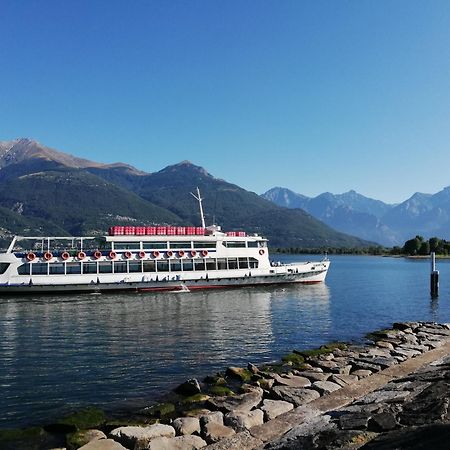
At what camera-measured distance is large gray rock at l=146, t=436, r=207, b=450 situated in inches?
423

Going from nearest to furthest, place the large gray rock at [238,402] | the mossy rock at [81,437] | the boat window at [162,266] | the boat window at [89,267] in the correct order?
1. the mossy rock at [81,437]
2. the large gray rock at [238,402]
3. the boat window at [89,267]
4. the boat window at [162,266]

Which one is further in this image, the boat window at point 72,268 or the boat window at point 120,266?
the boat window at point 120,266

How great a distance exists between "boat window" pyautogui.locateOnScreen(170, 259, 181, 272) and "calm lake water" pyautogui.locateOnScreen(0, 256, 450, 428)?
4.33 m

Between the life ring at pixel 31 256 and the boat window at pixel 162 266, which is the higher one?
the life ring at pixel 31 256

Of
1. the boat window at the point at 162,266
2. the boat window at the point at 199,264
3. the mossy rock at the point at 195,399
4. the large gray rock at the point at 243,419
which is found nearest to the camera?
the large gray rock at the point at 243,419

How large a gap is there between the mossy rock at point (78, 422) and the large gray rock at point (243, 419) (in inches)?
155

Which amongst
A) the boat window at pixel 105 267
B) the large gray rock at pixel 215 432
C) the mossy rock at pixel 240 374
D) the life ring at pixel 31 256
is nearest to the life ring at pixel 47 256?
the life ring at pixel 31 256

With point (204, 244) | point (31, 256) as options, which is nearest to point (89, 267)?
point (31, 256)

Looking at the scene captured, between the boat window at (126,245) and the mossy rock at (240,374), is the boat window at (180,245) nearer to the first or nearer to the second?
the boat window at (126,245)

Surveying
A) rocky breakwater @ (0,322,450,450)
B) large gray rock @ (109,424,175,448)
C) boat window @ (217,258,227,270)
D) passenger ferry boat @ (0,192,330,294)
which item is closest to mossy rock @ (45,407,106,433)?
rocky breakwater @ (0,322,450,450)

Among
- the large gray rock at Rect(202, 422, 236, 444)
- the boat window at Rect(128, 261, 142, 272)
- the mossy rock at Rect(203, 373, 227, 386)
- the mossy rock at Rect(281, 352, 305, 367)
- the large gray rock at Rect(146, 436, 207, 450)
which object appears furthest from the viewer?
the boat window at Rect(128, 261, 142, 272)

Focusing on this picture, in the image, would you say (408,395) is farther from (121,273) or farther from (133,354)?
(121,273)

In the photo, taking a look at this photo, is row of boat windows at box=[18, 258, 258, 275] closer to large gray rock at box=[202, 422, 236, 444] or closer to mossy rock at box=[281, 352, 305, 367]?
mossy rock at box=[281, 352, 305, 367]

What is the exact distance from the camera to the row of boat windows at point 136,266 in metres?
50.1
